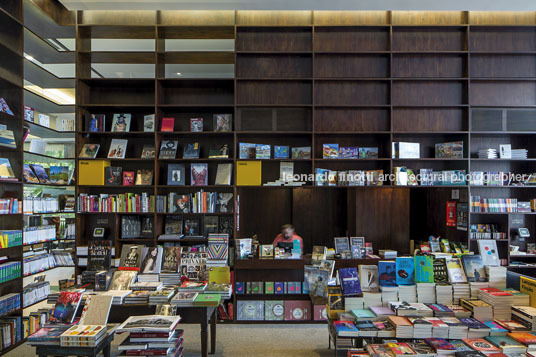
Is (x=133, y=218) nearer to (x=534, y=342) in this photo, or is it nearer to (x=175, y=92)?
(x=175, y=92)

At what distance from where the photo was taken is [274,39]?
196 inches

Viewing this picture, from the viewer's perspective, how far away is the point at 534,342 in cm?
267

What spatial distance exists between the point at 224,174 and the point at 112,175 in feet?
5.16

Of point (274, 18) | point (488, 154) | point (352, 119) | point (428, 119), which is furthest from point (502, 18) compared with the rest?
point (274, 18)

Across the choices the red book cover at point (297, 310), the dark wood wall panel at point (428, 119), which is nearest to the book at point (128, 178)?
the red book cover at point (297, 310)

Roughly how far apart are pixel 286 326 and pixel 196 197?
2.09 m

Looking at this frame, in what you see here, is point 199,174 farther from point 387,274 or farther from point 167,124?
point 387,274

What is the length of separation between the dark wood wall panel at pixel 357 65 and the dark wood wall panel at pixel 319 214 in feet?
7.04

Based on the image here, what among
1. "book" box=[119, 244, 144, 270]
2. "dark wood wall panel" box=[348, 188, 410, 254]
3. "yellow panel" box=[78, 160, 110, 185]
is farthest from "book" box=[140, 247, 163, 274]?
"dark wood wall panel" box=[348, 188, 410, 254]

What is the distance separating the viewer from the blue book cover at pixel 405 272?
3.34m

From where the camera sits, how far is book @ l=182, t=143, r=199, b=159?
5.03 metres

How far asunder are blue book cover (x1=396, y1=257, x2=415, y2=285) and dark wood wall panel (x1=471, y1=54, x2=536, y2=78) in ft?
10.5

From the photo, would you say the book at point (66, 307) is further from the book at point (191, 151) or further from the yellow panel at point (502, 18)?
the yellow panel at point (502, 18)

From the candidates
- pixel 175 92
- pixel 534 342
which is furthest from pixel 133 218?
pixel 534 342
